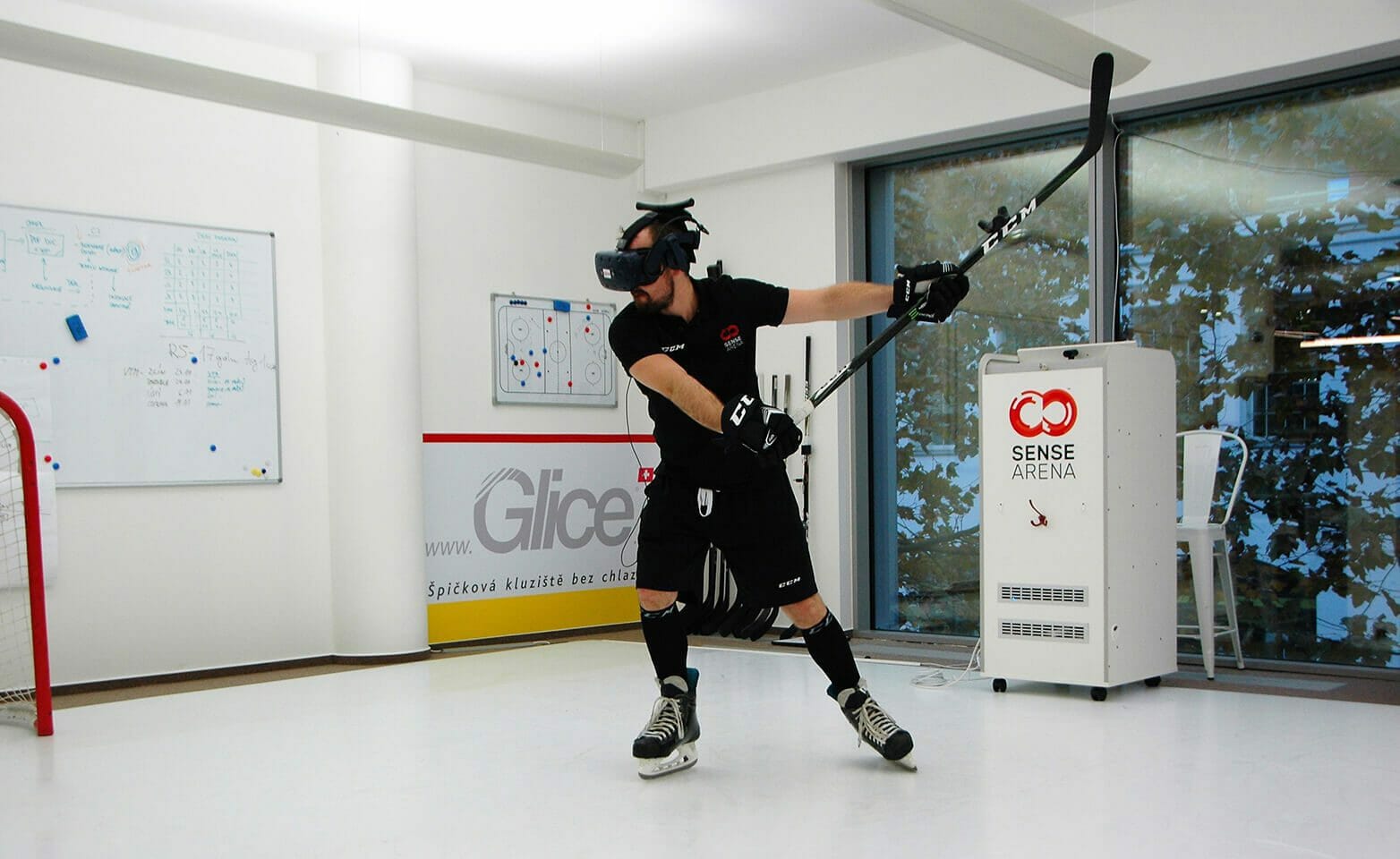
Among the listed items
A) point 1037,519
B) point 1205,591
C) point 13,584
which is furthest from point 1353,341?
point 13,584

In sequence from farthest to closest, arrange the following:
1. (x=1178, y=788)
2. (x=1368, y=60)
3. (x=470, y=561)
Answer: (x=470, y=561)
(x=1368, y=60)
(x=1178, y=788)

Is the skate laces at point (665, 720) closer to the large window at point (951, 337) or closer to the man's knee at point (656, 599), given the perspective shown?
the man's knee at point (656, 599)

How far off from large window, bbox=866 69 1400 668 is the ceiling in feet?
2.84

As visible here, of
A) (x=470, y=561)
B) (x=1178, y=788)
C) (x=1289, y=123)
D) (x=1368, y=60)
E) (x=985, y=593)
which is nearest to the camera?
(x=1178, y=788)

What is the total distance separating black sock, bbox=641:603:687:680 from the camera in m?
3.37

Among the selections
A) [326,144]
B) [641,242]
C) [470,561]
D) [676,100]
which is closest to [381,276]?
[326,144]

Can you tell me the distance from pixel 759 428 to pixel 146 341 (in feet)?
11.7

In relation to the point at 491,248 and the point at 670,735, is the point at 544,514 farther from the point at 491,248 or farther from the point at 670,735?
the point at 670,735

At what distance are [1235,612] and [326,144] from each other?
4721 millimetres

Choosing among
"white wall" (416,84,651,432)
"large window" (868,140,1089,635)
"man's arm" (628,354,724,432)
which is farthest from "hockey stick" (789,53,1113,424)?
"white wall" (416,84,651,432)

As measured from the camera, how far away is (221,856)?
8.62 feet

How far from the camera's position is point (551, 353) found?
6992mm

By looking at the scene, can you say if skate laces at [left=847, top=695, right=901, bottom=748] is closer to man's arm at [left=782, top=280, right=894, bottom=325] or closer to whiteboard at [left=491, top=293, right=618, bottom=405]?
man's arm at [left=782, top=280, right=894, bottom=325]

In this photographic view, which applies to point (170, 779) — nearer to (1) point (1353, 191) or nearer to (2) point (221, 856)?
(2) point (221, 856)
